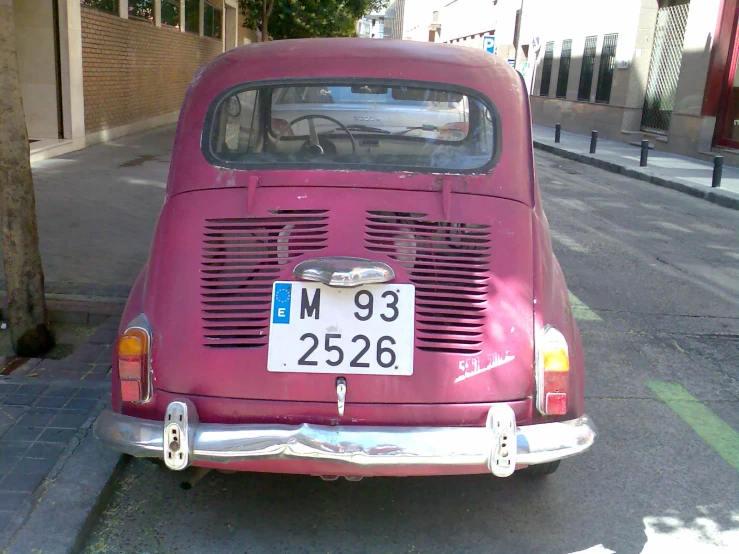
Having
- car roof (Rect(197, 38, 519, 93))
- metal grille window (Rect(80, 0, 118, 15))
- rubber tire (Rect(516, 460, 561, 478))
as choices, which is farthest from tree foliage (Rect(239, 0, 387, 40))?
rubber tire (Rect(516, 460, 561, 478))

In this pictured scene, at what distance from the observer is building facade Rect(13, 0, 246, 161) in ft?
44.1

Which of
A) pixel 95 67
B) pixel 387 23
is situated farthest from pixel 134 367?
pixel 387 23

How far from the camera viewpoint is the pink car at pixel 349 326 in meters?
2.76

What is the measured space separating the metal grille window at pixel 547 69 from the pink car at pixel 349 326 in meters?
29.7

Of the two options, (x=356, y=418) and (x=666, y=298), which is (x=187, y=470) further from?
(x=666, y=298)

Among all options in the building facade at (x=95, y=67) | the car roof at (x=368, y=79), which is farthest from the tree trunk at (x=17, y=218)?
the building facade at (x=95, y=67)

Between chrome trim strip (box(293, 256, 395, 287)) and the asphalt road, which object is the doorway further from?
chrome trim strip (box(293, 256, 395, 287))

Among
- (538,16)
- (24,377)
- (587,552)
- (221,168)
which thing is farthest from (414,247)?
(538,16)

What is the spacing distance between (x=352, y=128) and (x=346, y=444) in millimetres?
1627

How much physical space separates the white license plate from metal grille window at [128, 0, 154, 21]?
52.6 ft

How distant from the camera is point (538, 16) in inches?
1329

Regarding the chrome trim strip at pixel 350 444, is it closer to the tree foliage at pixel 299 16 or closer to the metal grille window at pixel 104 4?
the metal grille window at pixel 104 4

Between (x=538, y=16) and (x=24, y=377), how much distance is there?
108 ft

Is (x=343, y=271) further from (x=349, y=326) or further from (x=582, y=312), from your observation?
(x=582, y=312)
